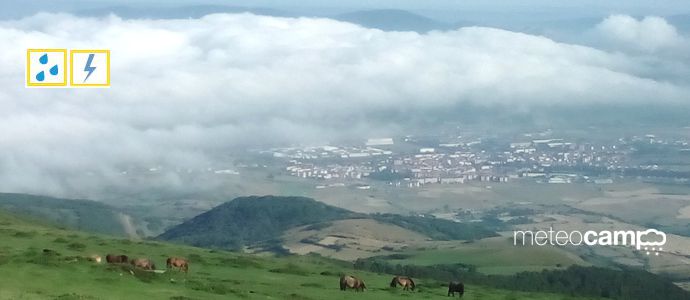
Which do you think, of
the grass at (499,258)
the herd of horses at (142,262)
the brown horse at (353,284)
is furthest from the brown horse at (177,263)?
the grass at (499,258)

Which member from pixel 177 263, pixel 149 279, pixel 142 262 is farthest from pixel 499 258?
pixel 149 279

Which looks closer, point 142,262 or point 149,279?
point 149,279

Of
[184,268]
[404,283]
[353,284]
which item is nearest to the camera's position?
[184,268]

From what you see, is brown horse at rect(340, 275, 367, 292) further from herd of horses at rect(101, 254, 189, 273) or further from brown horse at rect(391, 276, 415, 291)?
herd of horses at rect(101, 254, 189, 273)

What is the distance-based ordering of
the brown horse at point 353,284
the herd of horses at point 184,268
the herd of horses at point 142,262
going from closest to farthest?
1. the herd of horses at point 142,262
2. the herd of horses at point 184,268
3. the brown horse at point 353,284

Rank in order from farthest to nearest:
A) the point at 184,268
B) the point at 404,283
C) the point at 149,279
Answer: the point at 404,283 < the point at 184,268 < the point at 149,279

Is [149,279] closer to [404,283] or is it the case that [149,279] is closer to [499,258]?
[404,283]

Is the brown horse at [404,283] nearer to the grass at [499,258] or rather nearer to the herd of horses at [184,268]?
the herd of horses at [184,268]

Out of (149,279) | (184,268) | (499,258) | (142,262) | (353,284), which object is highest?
(142,262)
